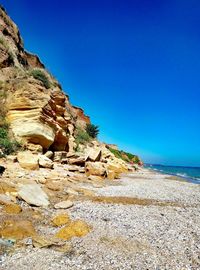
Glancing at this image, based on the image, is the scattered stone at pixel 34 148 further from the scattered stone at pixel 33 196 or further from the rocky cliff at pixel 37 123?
the scattered stone at pixel 33 196

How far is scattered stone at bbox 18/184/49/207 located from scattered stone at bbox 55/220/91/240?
2608mm

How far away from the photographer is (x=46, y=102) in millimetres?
22844

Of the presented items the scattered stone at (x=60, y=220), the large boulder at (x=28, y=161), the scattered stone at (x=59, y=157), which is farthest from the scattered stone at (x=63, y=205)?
the scattered stone at (x=59, y=157)

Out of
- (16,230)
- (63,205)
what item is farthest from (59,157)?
(16,230)

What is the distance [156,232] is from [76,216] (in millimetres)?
2632

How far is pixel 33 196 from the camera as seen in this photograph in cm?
964

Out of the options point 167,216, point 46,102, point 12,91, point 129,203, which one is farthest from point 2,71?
point 167,216

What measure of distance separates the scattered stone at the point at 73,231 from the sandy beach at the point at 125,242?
0.18 metres

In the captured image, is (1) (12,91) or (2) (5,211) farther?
(1) (12,91)

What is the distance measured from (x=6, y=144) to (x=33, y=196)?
9.40 metres

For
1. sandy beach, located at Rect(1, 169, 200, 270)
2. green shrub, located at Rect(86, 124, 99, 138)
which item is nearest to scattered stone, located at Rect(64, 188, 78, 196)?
sandy beach, located at Rect(1, 169, 200, 270)

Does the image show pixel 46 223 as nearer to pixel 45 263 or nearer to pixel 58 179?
pixel 45 263

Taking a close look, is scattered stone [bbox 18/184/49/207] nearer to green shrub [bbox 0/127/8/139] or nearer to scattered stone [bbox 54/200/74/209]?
scattered stone [bbox 54/200/74/209]

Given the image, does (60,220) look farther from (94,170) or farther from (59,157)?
(59,157)
